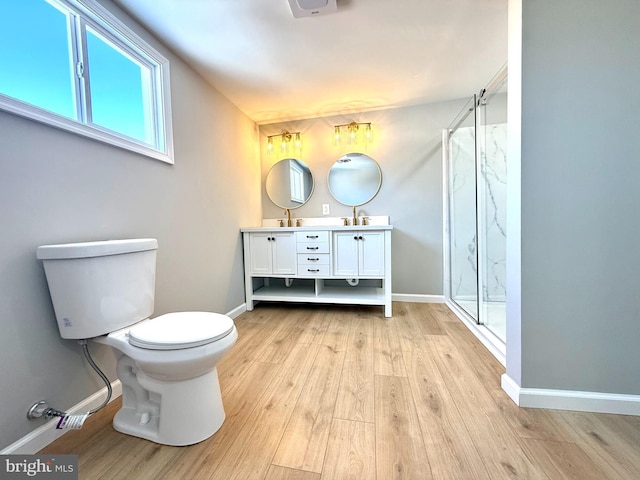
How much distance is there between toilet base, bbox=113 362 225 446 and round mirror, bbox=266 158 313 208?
203 centimetres

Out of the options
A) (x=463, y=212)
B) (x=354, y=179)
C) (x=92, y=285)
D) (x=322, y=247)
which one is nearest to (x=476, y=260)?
(x=463, y=212)

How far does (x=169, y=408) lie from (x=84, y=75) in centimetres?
150

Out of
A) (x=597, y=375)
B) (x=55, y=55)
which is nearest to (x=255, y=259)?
(x=55, y=55)

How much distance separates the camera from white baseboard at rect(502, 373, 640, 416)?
102 centimetres

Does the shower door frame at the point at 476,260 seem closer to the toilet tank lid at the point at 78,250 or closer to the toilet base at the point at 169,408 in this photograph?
the toilet base at the point at 169,408

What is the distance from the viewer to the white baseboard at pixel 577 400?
→ 3.36ft

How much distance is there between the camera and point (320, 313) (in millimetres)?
2330

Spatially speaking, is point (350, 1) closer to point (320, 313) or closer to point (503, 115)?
point (503, 115)

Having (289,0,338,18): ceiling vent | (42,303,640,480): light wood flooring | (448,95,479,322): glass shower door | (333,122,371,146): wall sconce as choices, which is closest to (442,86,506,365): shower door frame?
(448,95,479,322): glass shower door

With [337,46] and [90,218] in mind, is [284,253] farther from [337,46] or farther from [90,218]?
[337,46]

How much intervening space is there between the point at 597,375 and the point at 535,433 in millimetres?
400

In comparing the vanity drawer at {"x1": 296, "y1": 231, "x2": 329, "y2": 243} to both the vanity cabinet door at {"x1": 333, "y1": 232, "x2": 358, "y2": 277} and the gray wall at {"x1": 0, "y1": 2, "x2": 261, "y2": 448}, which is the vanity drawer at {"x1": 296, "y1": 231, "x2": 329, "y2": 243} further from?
the gray wall at {"x1": 0, "y1": 2, "x2": 261, "y2": 448}

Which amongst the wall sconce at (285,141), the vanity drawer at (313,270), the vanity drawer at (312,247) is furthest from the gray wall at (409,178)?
the vanity drawer at (313,270)

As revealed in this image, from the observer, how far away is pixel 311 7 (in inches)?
50.9
